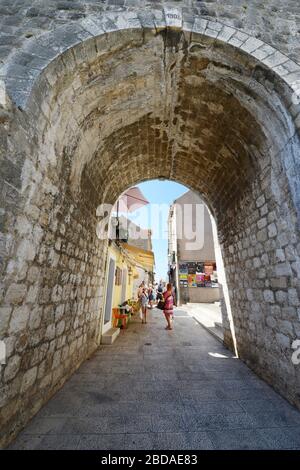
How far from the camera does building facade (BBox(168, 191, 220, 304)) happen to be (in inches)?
660

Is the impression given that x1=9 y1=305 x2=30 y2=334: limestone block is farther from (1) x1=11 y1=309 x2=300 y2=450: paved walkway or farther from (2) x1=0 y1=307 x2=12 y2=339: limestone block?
(1) x1=11 y1=309 x2=300 y2=450: paved walkway

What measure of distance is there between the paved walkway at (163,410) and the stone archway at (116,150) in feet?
0.87

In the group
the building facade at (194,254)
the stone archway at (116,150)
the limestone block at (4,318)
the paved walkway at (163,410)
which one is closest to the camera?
the limestone block at (4,318)

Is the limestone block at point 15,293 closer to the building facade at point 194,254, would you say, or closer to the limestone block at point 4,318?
the limestone block at point 4,318

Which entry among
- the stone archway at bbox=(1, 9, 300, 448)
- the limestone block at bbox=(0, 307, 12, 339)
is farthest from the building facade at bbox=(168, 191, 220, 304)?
the limestone block at bbox=(0, 307, 12, 339)

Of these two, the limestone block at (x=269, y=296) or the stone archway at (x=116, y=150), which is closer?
the stone archway at (x=116, y=150)

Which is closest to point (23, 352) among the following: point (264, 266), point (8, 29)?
point (264, 266)

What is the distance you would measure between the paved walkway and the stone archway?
27 cm

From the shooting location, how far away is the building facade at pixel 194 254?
1676cm

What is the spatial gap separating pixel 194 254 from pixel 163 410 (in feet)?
52.1

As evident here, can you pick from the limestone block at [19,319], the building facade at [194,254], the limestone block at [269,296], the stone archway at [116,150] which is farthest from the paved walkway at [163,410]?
the building facade at [194,254]

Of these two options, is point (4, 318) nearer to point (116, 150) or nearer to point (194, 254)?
point (116, 150)

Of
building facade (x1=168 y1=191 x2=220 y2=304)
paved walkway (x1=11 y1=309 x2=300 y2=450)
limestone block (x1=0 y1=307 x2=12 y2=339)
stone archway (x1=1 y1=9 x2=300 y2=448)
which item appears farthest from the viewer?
building facade (x1=168 y1=191 x2=220 y2=304)

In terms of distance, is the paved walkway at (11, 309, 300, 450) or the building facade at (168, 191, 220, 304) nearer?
the paved walkway at (11, 309, 300, 450)
